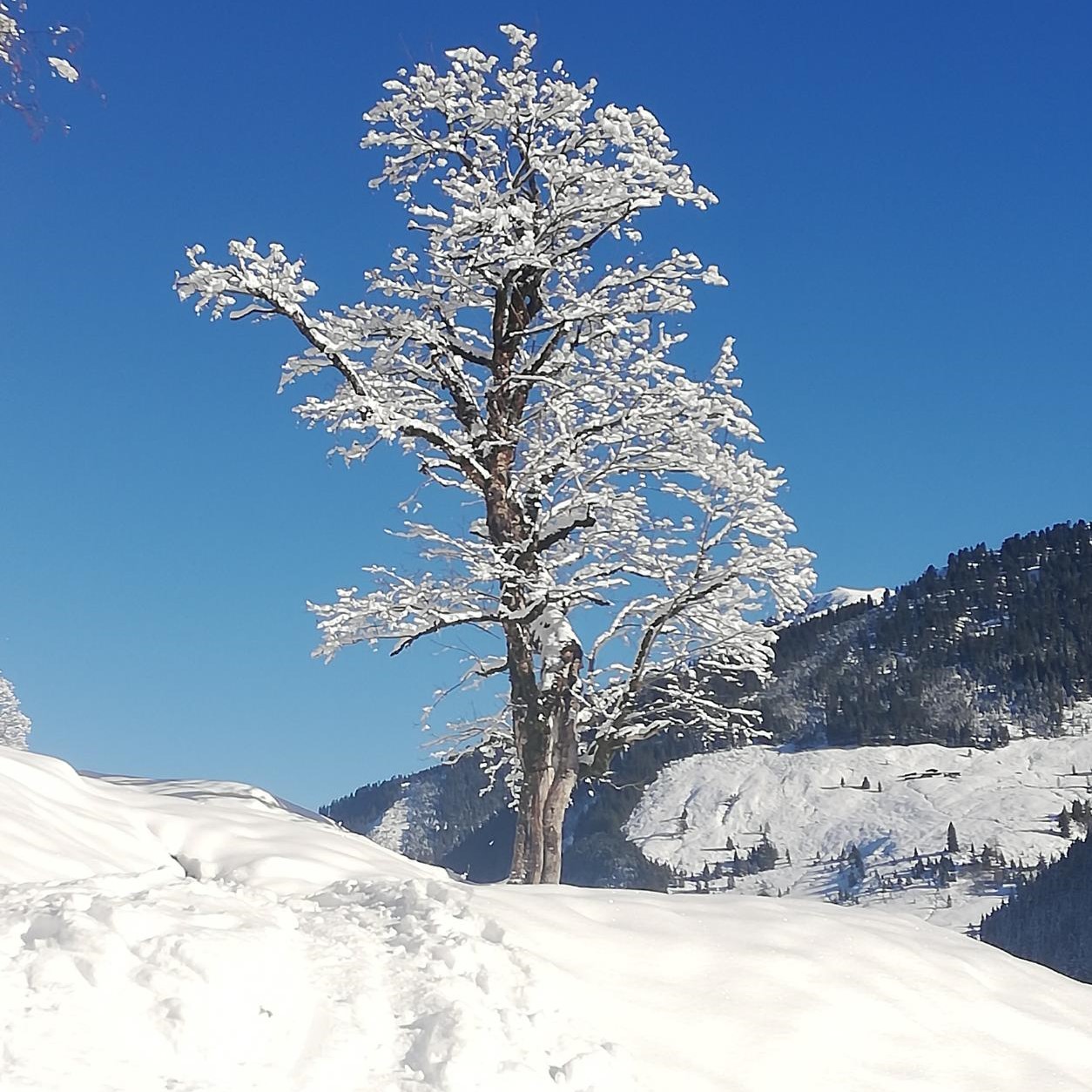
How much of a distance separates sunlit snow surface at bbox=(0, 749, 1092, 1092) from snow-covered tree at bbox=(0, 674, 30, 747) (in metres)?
60.1

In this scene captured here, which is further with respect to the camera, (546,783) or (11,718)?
(11,718)

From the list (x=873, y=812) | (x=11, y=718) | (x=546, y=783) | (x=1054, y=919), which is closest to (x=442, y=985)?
(x=546, y=783)

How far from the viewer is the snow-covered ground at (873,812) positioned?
146750 mm

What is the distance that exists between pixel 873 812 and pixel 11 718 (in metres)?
133

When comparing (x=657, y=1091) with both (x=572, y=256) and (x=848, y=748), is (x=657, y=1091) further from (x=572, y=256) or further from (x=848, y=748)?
(x=848, y=748)

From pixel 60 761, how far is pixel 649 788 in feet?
626

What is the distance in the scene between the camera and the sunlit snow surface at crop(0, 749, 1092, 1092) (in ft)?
13.6

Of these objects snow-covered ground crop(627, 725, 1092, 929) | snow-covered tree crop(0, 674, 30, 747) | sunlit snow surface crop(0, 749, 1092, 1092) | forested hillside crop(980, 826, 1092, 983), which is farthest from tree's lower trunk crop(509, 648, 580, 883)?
snow-covered ground crop(627, 725, 1092, 929)

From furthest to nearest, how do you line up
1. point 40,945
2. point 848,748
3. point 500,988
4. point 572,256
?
point 848,748
point 572,256
point 500,988
point 40,945

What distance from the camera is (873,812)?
545ft

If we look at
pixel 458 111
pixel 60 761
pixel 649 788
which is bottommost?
pixel 60 761

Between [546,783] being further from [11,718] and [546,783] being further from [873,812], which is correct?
[873,812]

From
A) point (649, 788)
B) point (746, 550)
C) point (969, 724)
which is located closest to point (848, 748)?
point (969, 724)

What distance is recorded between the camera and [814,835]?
165 meters
